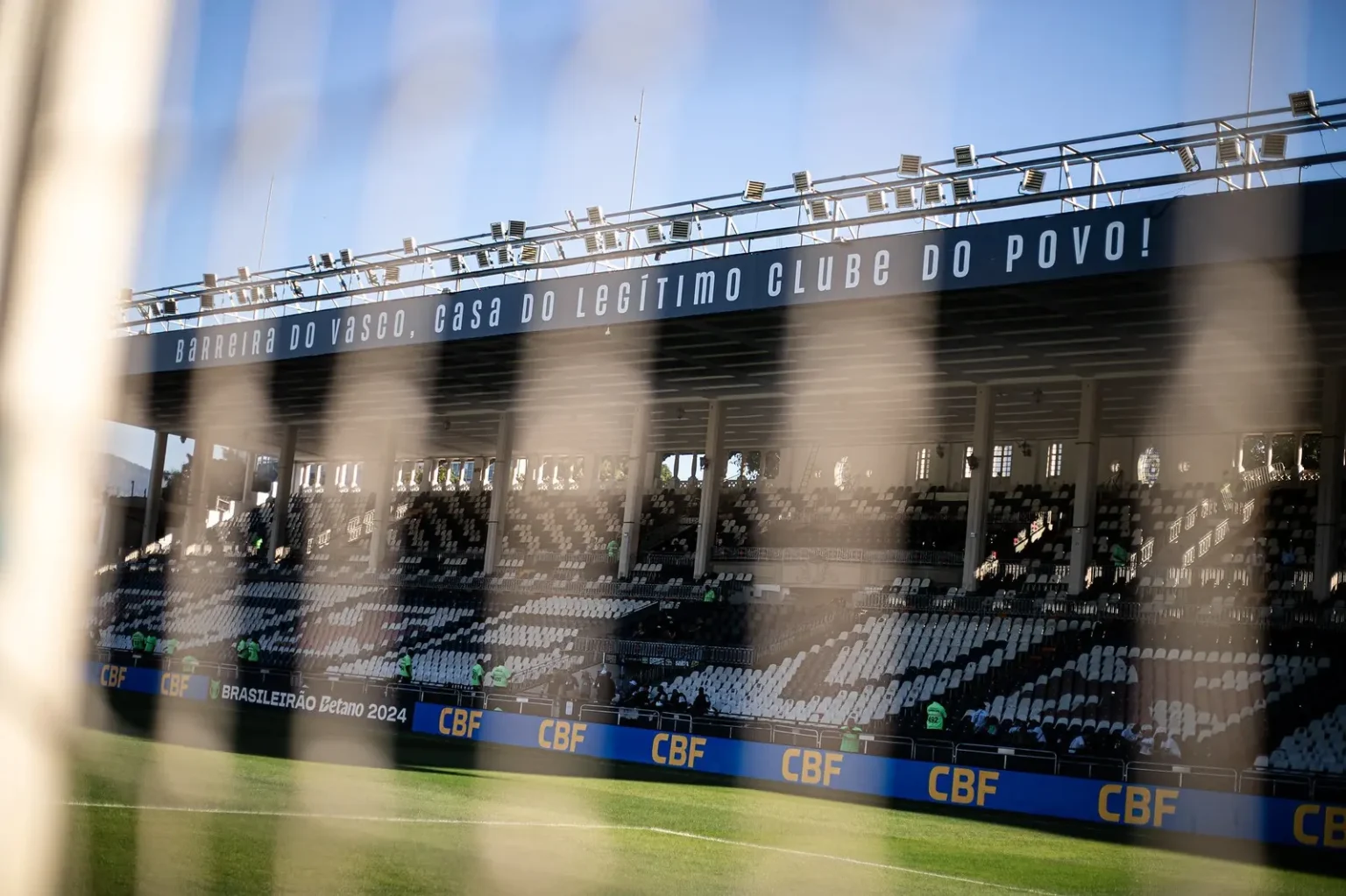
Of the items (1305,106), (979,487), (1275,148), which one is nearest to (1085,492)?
(979,487)

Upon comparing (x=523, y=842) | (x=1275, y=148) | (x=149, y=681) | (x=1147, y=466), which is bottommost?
(x=149, y=681)

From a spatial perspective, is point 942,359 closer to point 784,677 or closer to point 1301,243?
point 784,677

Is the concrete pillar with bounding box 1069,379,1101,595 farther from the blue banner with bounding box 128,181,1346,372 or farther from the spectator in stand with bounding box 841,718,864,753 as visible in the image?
the spectator in stand with bounding box 841,718,864,753

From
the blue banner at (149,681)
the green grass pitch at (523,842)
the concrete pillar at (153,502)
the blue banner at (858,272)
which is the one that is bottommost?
the blue banner at (149,681)

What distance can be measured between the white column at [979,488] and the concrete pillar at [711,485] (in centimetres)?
542

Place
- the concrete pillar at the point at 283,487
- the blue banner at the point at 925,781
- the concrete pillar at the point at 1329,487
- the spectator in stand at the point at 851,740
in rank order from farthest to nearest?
the concrete pillar at the point at 283,487, the concrete pillar at the point at 1329,487, the spectator in stand at the point at 851,740, the blue banner at the point at 925,781

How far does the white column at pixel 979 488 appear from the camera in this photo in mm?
23391

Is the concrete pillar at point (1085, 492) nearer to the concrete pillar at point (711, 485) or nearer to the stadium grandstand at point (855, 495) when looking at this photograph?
the stadium grandstand at point (855, 495)

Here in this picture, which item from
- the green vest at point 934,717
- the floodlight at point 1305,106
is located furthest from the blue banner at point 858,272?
the green vest at point 934,717

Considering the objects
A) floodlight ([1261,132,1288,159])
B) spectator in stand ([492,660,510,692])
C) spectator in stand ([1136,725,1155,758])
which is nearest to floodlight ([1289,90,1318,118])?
floodlight ([1261,132,1288,159])

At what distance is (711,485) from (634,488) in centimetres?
176

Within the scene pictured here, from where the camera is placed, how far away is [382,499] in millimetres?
29562

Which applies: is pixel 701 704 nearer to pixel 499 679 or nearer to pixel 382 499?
pixel 499 679

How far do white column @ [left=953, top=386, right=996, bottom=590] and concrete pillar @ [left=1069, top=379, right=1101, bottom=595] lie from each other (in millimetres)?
1559
